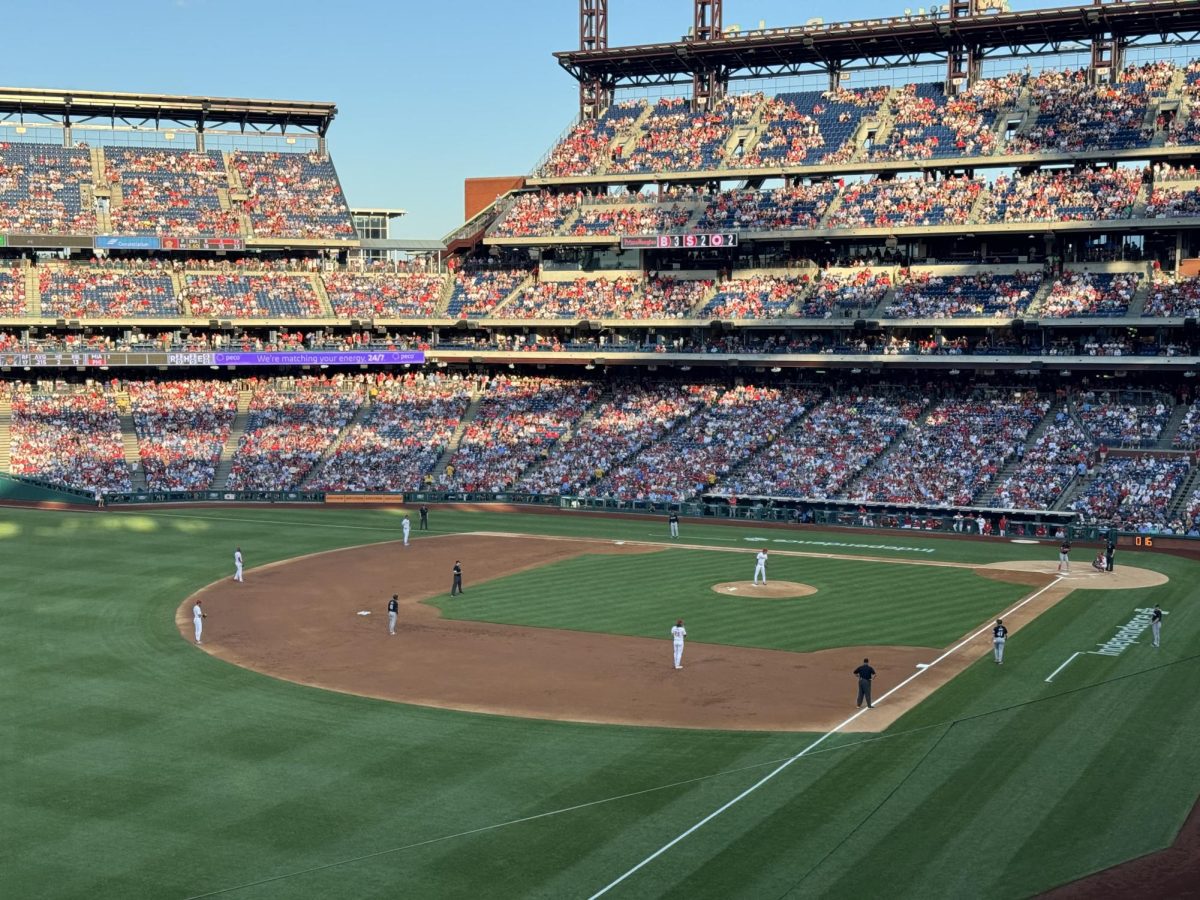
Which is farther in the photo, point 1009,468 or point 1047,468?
point 1009,468

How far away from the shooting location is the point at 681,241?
69.9 metres

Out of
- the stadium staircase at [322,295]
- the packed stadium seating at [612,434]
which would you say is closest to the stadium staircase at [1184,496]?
the packed stadium seating at [612,434]

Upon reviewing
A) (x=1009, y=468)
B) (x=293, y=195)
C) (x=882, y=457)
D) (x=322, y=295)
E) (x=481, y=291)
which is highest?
(x=293, y=195)

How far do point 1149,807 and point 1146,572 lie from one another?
2453 centimetres

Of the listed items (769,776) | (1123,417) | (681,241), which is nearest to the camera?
(769,776)

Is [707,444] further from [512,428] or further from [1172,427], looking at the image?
[1172,427]

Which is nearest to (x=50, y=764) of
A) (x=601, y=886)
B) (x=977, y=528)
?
(x=601, y=886)

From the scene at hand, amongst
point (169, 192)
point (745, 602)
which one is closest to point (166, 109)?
point (169, 192)

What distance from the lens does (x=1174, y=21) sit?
64.8 meters

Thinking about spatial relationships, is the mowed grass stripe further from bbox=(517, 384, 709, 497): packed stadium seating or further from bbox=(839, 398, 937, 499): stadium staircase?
bbox=(517, 384, 709, 497): packed stadium seating

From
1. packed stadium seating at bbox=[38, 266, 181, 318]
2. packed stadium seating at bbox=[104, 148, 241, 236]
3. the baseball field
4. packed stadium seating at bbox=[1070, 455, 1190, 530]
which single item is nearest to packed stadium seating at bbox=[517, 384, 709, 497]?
the baseball field

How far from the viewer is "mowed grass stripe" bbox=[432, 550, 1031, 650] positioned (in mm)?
33719

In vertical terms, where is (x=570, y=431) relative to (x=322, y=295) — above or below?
below

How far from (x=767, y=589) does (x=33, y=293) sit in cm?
5279
